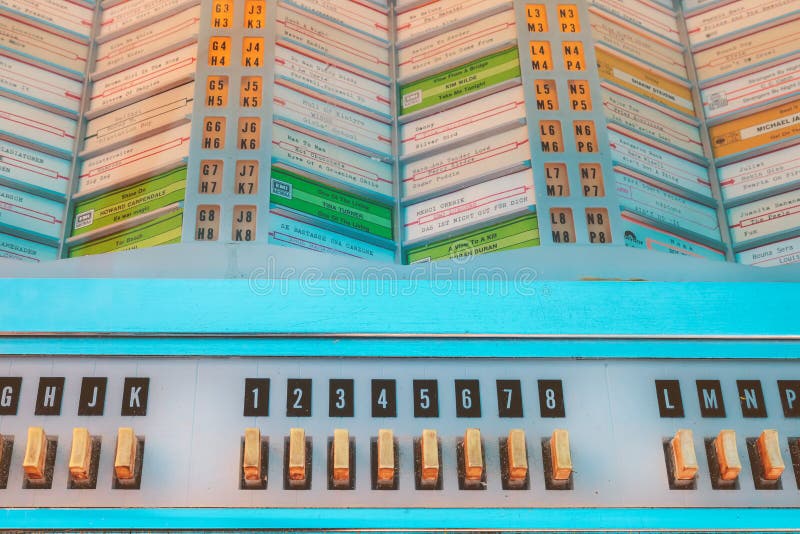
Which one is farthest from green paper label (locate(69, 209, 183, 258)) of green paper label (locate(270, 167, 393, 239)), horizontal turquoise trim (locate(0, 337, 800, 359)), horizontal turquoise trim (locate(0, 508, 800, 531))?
horizontal turquoise trim (locate(0, 508, 800, 531))

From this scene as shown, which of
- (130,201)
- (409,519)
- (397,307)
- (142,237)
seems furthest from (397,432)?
(130,201)

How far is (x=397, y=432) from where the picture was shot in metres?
1.89

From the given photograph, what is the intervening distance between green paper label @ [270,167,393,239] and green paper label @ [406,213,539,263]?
14cm

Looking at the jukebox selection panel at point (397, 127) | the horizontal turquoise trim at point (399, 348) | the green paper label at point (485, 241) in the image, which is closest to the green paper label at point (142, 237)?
the jukebox selection panel at point (397, 127)

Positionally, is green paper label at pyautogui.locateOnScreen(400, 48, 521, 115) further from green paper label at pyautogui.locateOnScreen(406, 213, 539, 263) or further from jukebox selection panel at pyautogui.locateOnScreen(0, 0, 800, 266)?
green paper label at pyautogui.locateOnScreen(406, 213, 539, 263)

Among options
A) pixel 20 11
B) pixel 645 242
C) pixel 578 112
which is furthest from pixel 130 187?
pixel 645 242

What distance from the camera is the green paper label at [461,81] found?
10.7ft

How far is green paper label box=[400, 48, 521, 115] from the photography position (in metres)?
3.25

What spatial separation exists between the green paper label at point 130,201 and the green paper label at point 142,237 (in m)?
0.05

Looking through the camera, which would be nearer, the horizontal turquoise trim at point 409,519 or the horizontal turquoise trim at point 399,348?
the horizontal turquoise trim at point 409,519

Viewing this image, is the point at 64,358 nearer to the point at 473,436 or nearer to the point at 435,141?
the point at 473,436

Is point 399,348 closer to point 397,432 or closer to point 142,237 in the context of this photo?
point 397,432

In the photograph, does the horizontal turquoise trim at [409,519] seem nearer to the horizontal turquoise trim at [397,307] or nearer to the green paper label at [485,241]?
the horizontal turquoise trim at [397,307]

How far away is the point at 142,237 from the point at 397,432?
4.57 feet
